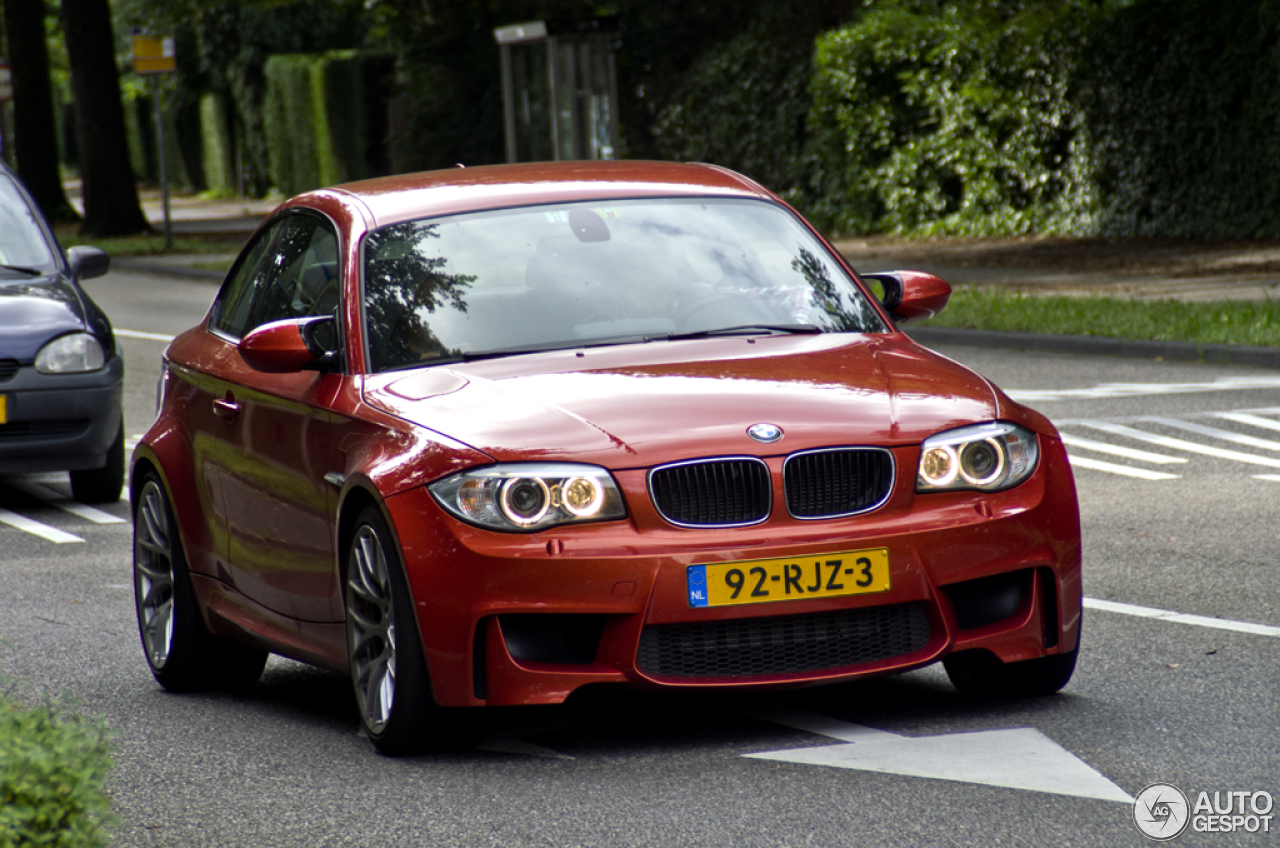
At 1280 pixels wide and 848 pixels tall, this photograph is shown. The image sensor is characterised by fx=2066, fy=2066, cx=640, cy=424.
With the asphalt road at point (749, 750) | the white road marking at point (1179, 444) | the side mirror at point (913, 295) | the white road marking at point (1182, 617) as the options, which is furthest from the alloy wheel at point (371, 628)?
the white road marking at point (1179, 444)

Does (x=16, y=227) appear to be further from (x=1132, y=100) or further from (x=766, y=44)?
(x=766, y=44)

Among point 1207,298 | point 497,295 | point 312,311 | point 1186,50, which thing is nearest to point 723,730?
point 497,295

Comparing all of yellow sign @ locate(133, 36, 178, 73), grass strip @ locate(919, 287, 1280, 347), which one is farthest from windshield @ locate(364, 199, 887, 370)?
yellow sign @ locate(133, 36, 178, 73)

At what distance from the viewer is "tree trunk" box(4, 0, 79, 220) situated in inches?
1490

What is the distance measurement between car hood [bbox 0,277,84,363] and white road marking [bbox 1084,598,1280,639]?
5.64 m

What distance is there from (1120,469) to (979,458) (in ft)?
17.5

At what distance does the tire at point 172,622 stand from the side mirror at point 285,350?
104 cm

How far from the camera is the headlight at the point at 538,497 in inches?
193

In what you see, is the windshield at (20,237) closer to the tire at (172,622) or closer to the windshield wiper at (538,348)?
the tire at (172,622)

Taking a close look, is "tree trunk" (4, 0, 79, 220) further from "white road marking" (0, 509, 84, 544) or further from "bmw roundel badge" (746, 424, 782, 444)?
"bmw roundel badge" (746, 424, 782, 444)

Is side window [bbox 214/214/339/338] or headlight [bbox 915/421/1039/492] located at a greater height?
side window [bbox 214/214/339/338]

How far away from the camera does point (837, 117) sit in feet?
98.1

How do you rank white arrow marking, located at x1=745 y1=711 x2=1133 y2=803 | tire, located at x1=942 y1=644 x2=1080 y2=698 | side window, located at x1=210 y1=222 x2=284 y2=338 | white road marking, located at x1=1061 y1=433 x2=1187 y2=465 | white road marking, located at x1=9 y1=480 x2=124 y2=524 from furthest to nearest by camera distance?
1. white road marking, located at x1=1061 y1=433 x2=1187 y2=465
2. white road marking, located at x1=9 y1=480 x2=124 y2=524
3. side window, located at x1=210 y1=222 x2=284 y2=338
4. tire, located at x1=942 y1=644 x2=1080 y2=698
5. white arrow marking, located at x1=745 y1=711 x2=1133 y2=803

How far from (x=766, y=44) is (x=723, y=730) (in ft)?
91.9
